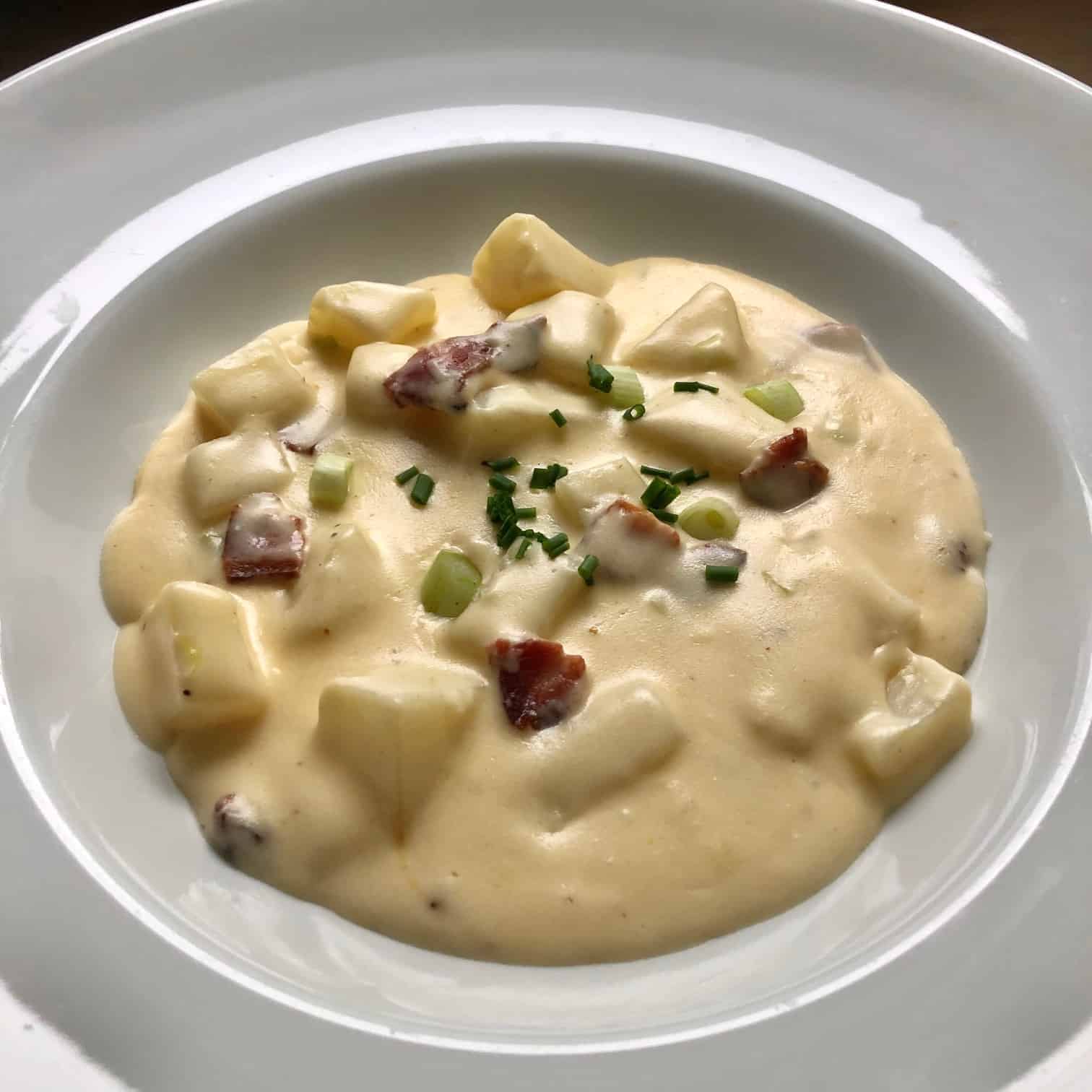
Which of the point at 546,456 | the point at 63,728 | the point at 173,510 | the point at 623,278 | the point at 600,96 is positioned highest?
the point at 600,96

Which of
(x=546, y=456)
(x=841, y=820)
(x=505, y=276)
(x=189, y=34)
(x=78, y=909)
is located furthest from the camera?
(x=189, y=34)

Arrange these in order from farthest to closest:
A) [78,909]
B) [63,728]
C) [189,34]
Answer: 1. [189,34]
2. [63,728]
3. [78,909]

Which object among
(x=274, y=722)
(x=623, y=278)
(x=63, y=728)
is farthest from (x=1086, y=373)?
(x=63, y=728)

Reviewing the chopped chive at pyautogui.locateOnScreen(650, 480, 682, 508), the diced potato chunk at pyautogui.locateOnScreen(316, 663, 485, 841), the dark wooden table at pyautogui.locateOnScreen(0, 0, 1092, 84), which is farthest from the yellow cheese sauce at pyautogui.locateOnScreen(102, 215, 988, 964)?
the dark wooden table at pyautogui.locateOnScreen(0, 0, 1092, 84)

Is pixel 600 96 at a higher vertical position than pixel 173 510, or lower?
higher

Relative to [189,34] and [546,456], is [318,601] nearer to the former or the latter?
[546,456]

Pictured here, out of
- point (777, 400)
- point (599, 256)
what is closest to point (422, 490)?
point (777, 400)

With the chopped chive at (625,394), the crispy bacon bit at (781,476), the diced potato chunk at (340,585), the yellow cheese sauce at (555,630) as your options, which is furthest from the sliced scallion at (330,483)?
the crispy bacon bit at (781,476)

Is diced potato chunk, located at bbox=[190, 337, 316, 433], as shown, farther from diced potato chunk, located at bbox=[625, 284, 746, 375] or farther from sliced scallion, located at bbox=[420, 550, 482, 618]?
diced potato chunk, located at bbox=[625, 284, 746, 375]
